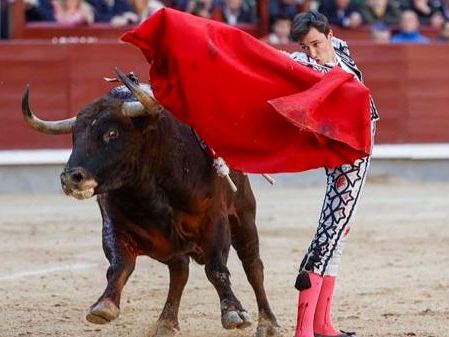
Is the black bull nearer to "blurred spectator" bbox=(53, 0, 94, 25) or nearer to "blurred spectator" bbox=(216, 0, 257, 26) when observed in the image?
"blurred spectator" bbox=(53, 0, 94, 25)

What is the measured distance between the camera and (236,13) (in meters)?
12.6

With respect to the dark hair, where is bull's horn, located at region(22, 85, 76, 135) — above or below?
below

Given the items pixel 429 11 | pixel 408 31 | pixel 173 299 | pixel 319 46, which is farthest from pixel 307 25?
pixel 429 11

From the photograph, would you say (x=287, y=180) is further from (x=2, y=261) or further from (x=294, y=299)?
(x=294, y=299)

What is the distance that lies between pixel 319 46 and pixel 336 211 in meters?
0.58

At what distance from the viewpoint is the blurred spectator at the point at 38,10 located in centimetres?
1234

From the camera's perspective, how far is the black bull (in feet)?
16.6

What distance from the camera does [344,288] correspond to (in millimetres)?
6902

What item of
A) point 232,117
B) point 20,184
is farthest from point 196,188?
point 20,184

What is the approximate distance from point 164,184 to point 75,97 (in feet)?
22.2

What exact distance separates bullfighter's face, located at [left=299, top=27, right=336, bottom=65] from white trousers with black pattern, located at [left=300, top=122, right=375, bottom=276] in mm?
375

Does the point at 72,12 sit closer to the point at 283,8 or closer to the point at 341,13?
the point at 283,8

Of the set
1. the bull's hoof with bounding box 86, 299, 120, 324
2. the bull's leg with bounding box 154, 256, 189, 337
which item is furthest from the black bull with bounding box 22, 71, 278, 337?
the bull's leg with bounding box 154, 256, 189, 337

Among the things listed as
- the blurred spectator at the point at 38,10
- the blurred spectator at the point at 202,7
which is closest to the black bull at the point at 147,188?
the blurred spectator at the point at 202,7
